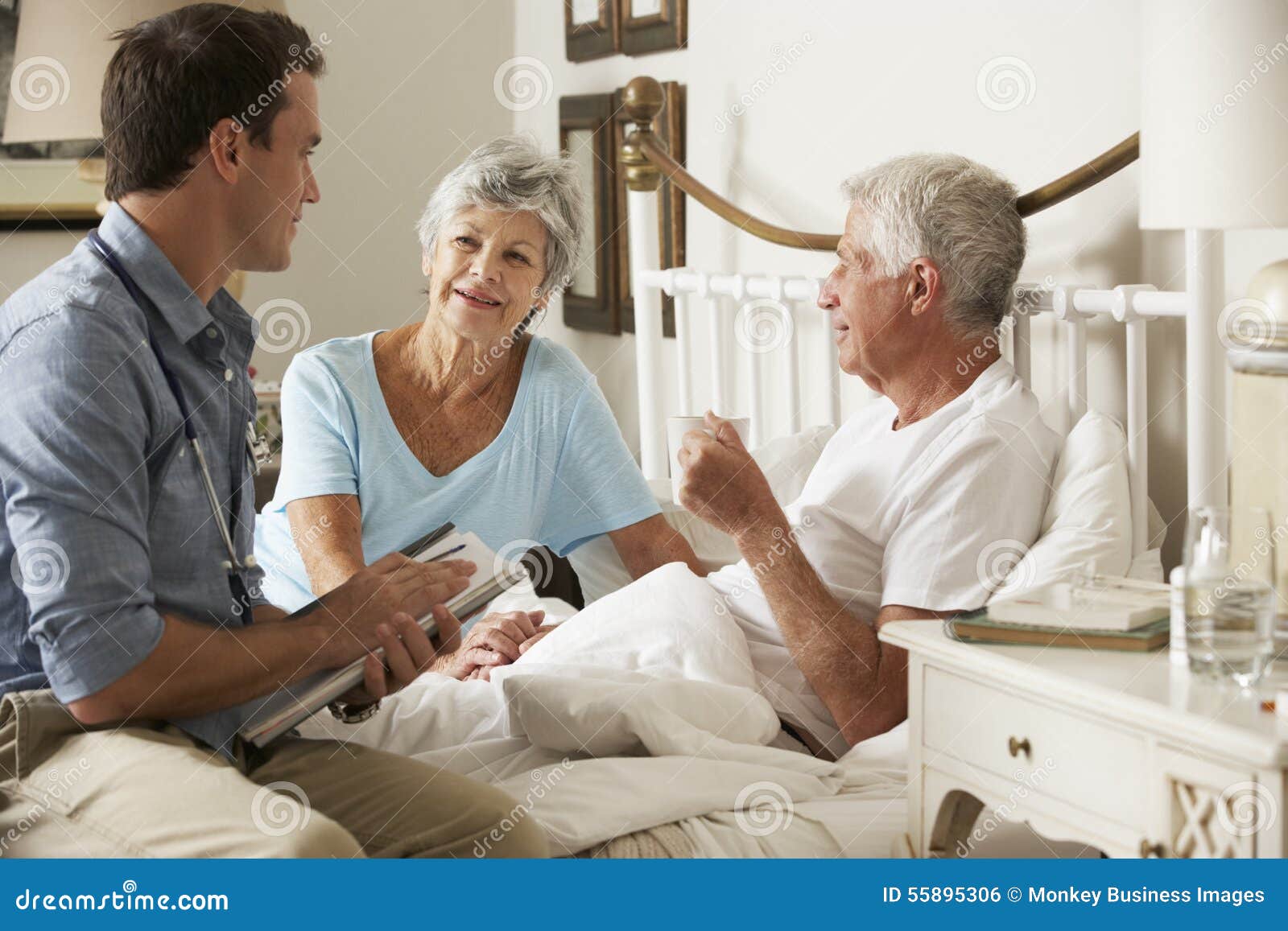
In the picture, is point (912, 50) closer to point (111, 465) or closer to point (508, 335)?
point (508, 335)

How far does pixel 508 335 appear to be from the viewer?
2189 millimetres

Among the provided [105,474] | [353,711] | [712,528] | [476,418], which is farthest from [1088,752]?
[476,418]

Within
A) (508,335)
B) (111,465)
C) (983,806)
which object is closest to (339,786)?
(111,465)

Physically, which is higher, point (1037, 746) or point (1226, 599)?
point (1226, 599)

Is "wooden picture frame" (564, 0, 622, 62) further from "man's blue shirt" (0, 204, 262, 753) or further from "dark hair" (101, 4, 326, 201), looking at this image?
"man's blue shirt" (0, 204, 262, 753)

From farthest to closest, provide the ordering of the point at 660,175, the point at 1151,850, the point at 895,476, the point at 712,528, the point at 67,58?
the point at 67,58
the point at 660,175
the point at 712,528
the point at 895,476
the point at 1151,850

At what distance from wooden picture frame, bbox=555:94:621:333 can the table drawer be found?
1964 mm

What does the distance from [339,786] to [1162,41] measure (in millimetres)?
1082

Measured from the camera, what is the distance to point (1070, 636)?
4.00 feet

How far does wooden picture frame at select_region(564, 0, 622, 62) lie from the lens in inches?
119

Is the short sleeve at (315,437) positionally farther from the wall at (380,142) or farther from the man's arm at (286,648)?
the wall at (380,142)

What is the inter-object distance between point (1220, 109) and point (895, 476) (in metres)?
0.55

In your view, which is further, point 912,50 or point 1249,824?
point 912,50

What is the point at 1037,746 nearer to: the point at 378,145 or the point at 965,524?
the point at 965,524
